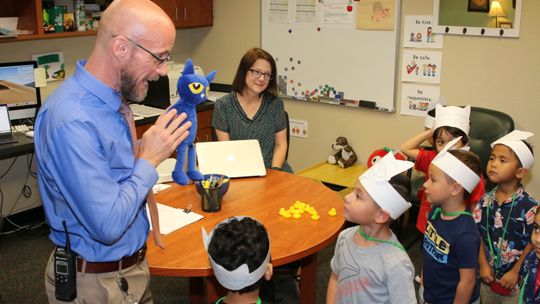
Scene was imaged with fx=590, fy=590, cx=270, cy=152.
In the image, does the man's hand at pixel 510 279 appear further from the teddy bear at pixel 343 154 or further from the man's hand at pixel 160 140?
the teddy bear at pixel 343 154

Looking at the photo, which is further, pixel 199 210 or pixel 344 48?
pixel 344 48

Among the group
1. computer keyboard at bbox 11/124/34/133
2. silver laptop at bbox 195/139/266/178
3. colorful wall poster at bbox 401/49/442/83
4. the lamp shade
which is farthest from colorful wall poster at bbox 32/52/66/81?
the lamp shade

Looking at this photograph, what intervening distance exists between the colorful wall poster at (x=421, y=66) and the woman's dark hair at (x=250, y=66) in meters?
1.12

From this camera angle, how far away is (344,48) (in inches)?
173

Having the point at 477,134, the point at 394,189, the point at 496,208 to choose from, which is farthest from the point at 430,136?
the point at 394,189

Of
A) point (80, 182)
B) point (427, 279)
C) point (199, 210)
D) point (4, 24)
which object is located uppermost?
point (4, 24)

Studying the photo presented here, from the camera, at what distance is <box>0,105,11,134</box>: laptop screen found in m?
3.80

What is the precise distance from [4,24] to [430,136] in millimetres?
2794

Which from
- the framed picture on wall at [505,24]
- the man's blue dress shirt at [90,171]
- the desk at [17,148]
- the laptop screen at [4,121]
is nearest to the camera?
the man's blue dress shirt at [90,171]

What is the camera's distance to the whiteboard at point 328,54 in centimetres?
423

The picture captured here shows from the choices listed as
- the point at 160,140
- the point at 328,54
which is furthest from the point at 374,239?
the point at 328,54

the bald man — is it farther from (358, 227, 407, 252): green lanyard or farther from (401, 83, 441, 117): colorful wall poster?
(401, 83, 441, 117): colorful wall poster

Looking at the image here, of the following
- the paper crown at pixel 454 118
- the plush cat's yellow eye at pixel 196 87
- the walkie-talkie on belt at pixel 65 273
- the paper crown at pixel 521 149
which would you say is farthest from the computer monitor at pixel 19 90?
the paper crown at pixel 521 149

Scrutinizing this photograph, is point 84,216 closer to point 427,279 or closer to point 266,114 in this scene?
point 427,279
